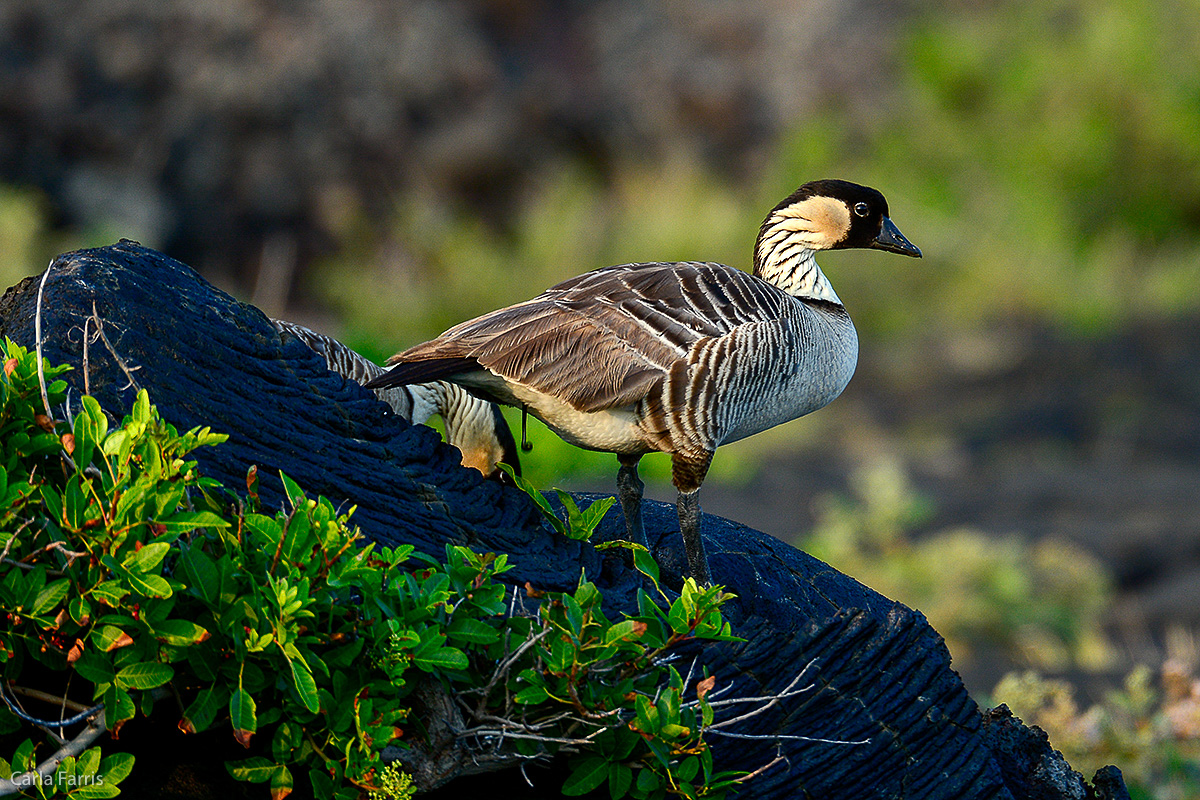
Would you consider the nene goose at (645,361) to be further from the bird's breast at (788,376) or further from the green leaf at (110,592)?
the green leaf at (110,592)

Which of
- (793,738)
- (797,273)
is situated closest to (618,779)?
(793,738)

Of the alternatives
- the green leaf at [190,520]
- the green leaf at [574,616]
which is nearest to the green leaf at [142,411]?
→ the green leaf at [190,520]

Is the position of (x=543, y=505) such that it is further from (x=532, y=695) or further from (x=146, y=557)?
(x=146, y=557)

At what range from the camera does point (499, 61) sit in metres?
13.5

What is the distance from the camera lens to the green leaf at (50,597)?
2098mm

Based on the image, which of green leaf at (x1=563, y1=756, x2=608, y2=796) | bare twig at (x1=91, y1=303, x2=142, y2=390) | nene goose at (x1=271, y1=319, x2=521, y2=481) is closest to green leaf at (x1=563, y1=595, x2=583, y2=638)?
green leaf at (x1=563, y1=756, x2=608, y2=796)

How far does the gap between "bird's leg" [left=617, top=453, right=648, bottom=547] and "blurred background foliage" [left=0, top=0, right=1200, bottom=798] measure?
3884 millimetres

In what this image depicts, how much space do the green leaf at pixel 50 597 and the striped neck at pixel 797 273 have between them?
261cm

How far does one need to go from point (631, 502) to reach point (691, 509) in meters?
0.23

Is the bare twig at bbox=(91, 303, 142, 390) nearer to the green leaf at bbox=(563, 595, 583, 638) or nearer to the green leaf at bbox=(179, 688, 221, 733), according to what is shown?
the green leaf at bbox=(179, 688, 221, 733)

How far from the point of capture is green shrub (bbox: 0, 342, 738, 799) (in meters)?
2.12

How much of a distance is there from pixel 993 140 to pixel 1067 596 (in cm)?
964

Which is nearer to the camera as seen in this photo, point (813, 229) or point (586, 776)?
point (586, 776)

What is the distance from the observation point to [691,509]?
338cm
